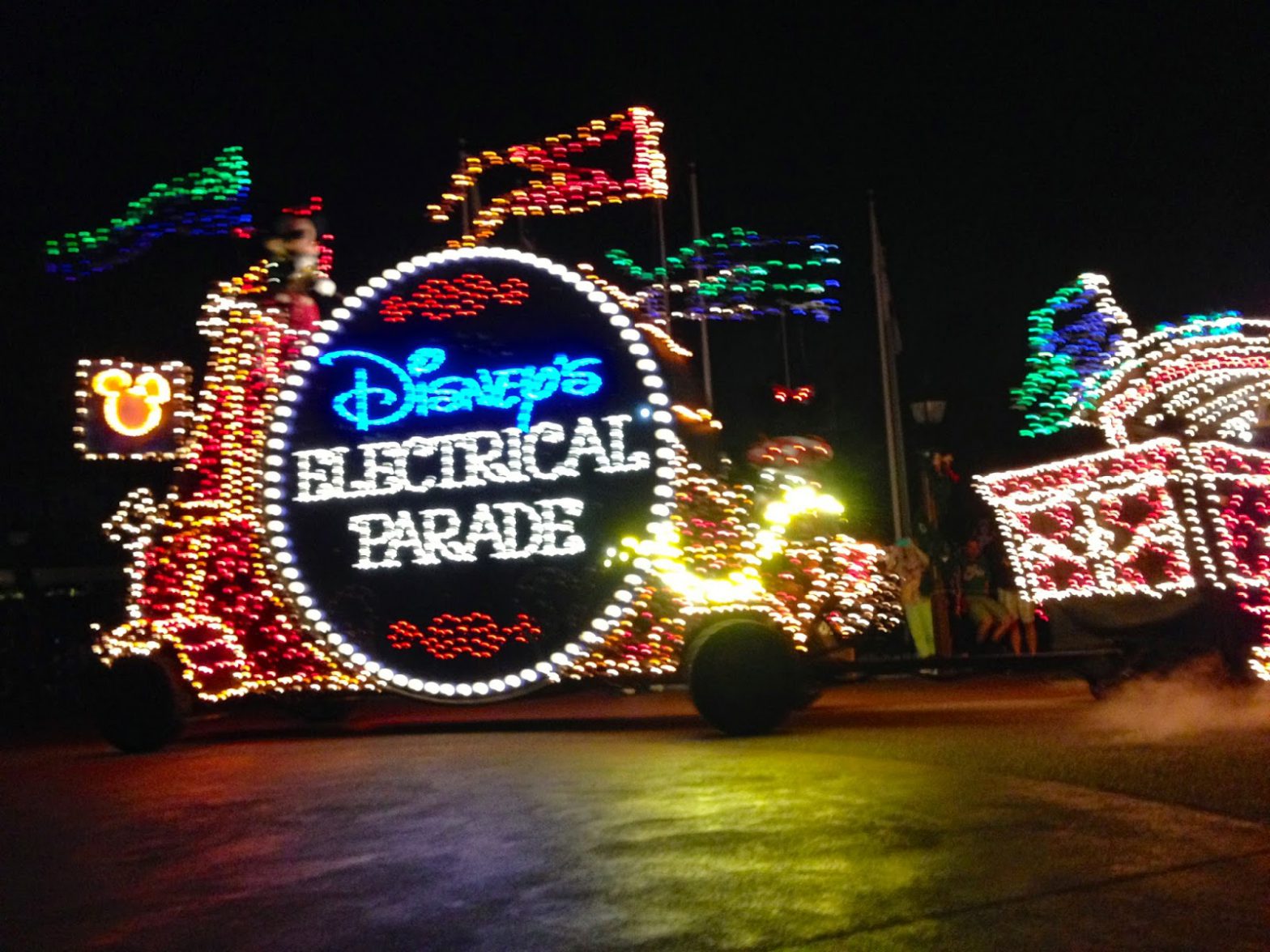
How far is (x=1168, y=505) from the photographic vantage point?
9.49 metres

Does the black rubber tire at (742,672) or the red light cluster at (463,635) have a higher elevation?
the red light cluster at (463,635)

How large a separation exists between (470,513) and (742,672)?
6.56 feet

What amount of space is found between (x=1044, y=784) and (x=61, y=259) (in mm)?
8143

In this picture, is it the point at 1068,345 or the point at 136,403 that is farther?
the point at 1068,345

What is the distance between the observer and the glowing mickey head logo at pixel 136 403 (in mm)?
10758

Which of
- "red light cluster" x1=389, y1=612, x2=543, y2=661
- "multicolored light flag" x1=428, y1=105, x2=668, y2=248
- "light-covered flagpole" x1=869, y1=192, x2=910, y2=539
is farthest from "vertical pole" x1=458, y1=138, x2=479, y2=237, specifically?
"light-covered flagpole" x1=869, y1=192, x2=910, y2=539

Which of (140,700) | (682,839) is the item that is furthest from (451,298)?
(682,839)

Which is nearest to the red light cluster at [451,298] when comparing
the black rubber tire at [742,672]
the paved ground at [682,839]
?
the black rubber tire at [742,672]

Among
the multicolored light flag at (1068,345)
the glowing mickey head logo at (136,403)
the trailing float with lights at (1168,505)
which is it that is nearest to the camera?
the trailing float with lights at (1168,505)

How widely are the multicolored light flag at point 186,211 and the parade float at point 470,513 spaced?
47 cm

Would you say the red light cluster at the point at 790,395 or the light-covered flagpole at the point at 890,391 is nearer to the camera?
the red light cluster at the point at 790,395

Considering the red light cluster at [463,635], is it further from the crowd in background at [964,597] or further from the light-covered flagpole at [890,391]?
the light-covered flagpole at [890,391]

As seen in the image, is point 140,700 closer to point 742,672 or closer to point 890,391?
point 742,672

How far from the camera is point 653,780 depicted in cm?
763
